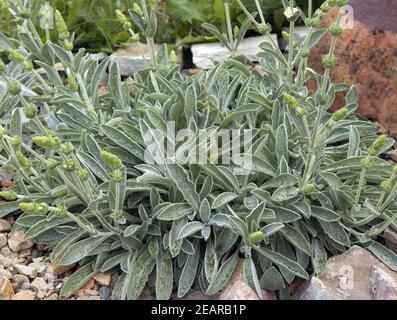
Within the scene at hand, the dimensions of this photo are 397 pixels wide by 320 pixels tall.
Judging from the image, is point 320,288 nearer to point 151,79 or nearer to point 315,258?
point 315,258

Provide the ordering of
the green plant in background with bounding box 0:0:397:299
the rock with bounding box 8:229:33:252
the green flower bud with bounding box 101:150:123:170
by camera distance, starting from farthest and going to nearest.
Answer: the rock with bounding box 8:229:33:252 < the green plant in background with bounding box 0:0:397:299 < the green flower bud with bounding box 101:150:123:170

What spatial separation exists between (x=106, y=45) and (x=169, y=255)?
2.23m

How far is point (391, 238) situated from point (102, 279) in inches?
48.6

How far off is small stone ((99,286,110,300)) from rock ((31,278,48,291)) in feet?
0.75

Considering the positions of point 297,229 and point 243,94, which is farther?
point 243,94

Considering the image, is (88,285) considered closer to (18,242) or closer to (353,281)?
(18,242)

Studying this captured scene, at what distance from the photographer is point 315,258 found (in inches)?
89.7

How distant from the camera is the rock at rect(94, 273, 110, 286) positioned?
2.36 m

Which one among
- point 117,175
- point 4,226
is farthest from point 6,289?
point 117,175

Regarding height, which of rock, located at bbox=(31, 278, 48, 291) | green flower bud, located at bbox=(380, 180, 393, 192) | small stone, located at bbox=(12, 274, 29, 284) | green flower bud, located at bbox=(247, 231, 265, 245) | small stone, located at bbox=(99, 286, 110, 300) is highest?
green flower bud, located at bbox=(380, 180, 393, 192)

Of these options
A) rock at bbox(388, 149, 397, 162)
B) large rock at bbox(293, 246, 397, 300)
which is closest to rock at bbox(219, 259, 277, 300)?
large rock at bbox(293, 246, 397, 300)

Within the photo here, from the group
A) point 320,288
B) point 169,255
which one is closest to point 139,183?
point 169,255

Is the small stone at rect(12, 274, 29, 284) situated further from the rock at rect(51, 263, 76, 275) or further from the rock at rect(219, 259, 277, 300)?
the rock at rect(219, 259, 277, 300)

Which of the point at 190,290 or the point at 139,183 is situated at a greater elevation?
the point at 139,183
